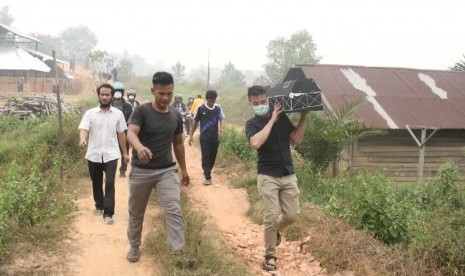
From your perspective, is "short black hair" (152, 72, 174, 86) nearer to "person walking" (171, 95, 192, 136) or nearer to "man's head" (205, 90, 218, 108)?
"man's head" (205, 90, 218, 108)

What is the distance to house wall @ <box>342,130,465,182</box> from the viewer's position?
12961mm

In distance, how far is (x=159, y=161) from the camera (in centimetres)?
390

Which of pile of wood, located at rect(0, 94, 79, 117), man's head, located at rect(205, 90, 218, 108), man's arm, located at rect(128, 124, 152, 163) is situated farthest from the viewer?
pile of wood, located at rect(0, 94, 79, 117)

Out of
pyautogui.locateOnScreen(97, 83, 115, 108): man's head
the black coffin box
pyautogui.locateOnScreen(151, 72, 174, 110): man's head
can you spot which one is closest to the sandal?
the black coffin box

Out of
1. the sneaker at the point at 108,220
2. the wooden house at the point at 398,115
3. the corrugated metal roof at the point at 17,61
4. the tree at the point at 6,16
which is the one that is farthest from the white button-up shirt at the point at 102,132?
the tree at the point at 6,16

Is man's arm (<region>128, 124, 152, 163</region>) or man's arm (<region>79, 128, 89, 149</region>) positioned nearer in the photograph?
man's arm (<region>128, 124, 152, 163</region>)

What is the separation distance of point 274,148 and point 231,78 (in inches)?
2066

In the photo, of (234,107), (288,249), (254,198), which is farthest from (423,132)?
(234,107)

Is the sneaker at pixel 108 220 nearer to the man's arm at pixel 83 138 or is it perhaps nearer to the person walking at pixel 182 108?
the man's arm at pixel 83 138

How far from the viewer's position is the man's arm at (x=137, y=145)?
3.47 metres

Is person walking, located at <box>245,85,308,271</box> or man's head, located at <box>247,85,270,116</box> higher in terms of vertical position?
man's head, located at <box>247,85,270,116</box>

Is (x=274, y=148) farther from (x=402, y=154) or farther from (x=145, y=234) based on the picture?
(x=402, y=154)

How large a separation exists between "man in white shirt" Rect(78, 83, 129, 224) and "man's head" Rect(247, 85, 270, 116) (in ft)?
6.42

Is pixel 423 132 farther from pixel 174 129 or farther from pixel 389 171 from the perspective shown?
pixel 174 129
